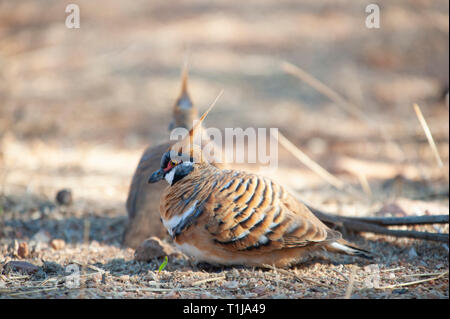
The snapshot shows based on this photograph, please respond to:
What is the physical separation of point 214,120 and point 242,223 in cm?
485

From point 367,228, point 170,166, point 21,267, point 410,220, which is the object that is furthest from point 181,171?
point 410,220

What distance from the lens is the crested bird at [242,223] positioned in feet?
9.46

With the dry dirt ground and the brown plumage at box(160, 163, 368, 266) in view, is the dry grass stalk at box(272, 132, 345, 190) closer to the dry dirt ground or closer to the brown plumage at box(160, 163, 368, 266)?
the dry dirt ground

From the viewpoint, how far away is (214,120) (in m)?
7.63

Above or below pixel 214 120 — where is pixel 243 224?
below

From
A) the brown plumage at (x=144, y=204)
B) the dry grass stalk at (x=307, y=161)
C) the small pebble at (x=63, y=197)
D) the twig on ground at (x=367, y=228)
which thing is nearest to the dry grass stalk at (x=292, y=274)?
the twig on ground at (x=367, y=228)

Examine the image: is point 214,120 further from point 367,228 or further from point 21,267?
point 21,267

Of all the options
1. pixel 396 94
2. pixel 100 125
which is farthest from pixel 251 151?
pixel 396 94

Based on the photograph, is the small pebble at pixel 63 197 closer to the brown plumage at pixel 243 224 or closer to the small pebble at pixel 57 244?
the small pebble at pixel 57 244

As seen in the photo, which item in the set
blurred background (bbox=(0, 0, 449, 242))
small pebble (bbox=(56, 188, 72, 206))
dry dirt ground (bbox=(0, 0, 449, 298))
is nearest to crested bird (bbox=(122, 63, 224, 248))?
dry dirt ground (bbox=(0, 0, 449, 298))

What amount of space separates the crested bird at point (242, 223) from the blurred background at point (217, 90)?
1297 millimetres

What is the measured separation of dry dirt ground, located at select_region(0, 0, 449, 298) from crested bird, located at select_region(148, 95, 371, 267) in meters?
0.12

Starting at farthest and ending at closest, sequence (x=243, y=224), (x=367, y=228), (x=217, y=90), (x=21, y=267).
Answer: (x=217, y=90) → (x=367, y=228) → (x=21, y=267) → (x=243, y=224)

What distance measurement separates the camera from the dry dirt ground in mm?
2986
